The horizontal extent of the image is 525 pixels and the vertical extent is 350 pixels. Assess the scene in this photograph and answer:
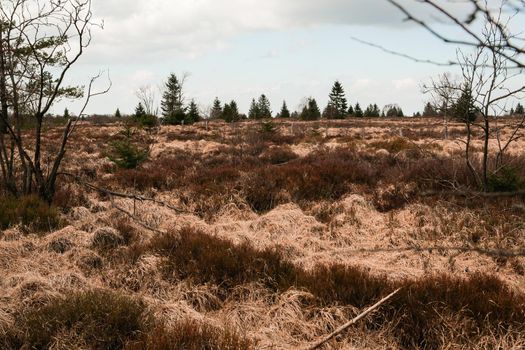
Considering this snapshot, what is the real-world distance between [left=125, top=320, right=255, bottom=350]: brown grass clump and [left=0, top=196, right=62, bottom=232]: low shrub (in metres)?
3.98

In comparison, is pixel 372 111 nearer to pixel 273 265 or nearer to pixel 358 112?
pixel 358 112

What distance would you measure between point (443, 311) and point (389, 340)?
55cm

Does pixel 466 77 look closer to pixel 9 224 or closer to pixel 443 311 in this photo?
pixel 443 311

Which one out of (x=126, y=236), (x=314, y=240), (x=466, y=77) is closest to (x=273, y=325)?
(x=314, y=240)

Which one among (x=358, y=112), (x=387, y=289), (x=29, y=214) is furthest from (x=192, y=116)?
(x=387, y=289)

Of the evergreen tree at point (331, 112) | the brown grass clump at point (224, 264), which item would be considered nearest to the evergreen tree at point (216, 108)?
the evergreen tree at point (331, 112)

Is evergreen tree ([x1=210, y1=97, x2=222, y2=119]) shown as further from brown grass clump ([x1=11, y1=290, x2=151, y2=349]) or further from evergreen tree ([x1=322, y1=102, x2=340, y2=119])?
brown grass clump ([x1=11, y1=290, x2=151, y2=349])

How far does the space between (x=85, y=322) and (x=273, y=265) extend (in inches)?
81.3

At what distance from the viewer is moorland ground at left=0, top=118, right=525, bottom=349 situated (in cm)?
341

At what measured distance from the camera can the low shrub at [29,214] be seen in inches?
244

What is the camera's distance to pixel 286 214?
7090 millimetres

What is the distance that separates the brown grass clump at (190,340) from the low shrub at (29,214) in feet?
13.1

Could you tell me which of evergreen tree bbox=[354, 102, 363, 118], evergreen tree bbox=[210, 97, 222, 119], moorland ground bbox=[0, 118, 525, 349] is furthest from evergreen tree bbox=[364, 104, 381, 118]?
moorland ground bbox=[0, 118, 525, 349]

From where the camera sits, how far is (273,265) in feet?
15.5
